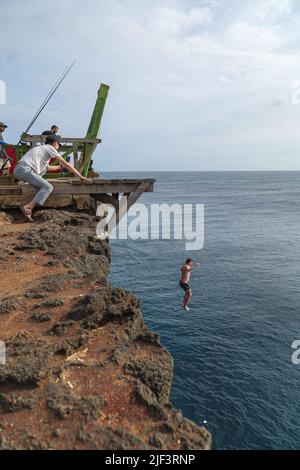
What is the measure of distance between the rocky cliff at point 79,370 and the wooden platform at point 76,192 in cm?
330

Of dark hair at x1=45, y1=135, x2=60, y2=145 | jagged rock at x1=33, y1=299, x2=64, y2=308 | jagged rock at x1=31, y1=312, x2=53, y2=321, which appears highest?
dark hair at x1=45, y1=135, x2=60, y2=145

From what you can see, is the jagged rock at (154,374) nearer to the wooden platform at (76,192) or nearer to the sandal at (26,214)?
the sandal at (26,214)

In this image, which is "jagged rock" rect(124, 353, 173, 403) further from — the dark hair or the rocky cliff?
the dark hair

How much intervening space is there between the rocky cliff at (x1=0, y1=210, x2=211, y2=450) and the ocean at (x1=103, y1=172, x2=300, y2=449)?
7024mm

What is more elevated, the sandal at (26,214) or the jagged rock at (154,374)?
the sandal at (26,214)

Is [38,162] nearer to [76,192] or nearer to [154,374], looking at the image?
[76,192]

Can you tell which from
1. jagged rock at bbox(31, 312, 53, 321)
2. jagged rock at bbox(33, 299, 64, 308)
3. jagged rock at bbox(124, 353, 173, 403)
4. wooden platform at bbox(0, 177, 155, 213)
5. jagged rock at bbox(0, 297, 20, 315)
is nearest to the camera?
jagged rock at bbox(124, 353, 173, 403)

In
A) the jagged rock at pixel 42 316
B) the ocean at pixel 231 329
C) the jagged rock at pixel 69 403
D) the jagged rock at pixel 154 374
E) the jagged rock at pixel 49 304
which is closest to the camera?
the jagged rock at pixel 69 403

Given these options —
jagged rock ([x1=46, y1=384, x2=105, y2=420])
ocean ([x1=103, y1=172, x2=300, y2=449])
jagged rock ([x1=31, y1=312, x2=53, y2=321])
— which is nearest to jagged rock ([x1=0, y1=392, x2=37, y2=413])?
jagged rock ([x1=46, y1=384, x2=105, y2=420])

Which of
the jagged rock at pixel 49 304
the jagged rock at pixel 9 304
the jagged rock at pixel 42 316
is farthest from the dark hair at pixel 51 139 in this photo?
the jagged rock at pixel 42 316

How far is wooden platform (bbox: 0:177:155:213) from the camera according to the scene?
9930 mm

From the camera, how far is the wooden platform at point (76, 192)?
32.6ft

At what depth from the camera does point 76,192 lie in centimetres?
1055

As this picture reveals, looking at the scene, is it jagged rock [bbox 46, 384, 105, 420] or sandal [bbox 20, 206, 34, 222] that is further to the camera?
sandal [bbox 20, 206, 34, 222]
